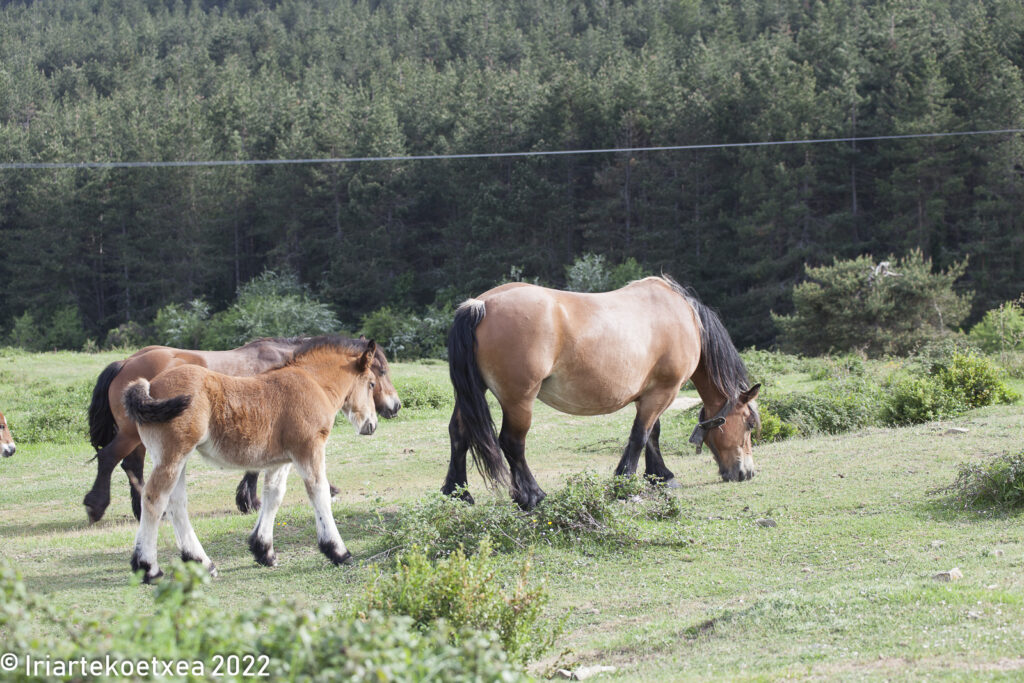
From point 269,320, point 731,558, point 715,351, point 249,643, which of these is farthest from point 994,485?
point 269,320

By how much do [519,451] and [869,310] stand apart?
807 inches

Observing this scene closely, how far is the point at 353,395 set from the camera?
8.04 m

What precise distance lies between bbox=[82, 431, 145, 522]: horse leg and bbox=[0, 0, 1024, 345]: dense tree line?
3597 centimetres

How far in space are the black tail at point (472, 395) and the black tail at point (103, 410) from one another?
363 cm

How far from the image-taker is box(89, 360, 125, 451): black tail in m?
9.52

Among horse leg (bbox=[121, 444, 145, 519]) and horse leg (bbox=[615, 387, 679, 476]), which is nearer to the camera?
horse leg (bbox=[615, 387, 679, 476])

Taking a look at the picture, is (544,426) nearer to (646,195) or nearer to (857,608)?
(857,608)

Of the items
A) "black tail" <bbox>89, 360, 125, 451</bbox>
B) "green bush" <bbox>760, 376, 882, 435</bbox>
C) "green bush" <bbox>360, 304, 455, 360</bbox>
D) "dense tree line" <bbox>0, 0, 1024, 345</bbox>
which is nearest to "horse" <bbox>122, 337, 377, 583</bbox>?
"black tail" <bbox>89, 360, 125, 451</bbox>

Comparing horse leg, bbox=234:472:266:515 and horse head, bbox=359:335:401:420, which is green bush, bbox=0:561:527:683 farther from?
horse leg, bbox=234:472:266:515

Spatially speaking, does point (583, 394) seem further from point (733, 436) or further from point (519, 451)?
point (733, 436)

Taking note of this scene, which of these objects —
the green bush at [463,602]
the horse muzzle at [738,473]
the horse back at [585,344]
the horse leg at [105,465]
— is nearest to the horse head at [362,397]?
the horse back at [585,344]

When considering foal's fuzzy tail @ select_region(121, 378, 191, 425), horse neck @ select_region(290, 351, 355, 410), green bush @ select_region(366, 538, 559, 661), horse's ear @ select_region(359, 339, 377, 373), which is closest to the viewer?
green bush @ select_region(366, 538, 559, 661)

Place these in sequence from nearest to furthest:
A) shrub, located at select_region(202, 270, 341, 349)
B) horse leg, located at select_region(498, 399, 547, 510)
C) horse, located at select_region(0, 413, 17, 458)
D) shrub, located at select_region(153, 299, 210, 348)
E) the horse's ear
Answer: the horse's ear, horse leg, located at select_region(498, 399, 547, 510), horse, located at select_region(0, 413, 17, 458), shrub, located at select_region(202, 270, 341, 349), shrub, located at select_region(153, 299, 210, 348)

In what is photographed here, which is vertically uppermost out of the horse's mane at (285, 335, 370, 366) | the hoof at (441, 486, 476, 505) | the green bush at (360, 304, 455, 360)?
the horse's mane at (285, 335, 370, 366)
